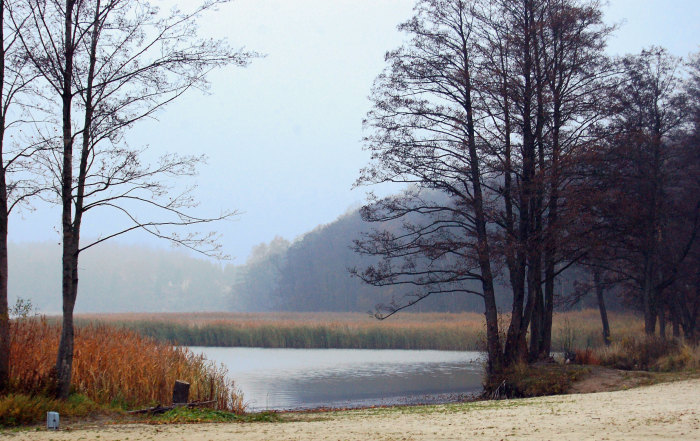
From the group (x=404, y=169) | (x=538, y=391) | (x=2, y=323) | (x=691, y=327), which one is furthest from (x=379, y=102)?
(x=691, y=327)

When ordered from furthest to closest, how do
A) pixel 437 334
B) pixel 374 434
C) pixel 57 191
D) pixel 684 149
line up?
1. pixel 437 334
2. pixel 684 149
3. pixel 57 191
4. pixel 374 434

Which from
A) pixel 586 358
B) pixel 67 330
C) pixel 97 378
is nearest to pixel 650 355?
pixel 586 358

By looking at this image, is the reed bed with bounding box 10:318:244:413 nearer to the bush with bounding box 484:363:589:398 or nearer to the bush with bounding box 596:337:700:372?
the bush with bounding box 484:363:589:398

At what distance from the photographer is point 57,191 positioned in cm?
A: 1240

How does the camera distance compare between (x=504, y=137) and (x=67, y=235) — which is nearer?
(x=67, y=235)

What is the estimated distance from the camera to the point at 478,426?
9656mm

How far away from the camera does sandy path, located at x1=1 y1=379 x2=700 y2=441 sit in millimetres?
8648

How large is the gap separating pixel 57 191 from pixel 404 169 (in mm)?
9980

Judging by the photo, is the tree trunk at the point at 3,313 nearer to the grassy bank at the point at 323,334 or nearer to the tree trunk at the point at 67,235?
the tree trunk at the point at 67,235

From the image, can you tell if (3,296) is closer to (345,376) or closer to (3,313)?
(3,313)

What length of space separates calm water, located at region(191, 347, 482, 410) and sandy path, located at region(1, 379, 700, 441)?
6.77 m

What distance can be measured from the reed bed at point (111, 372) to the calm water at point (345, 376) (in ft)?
11.1

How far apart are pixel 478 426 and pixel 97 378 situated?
7.24 meters

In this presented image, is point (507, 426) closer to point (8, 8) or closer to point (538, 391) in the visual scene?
point (538, 391)
